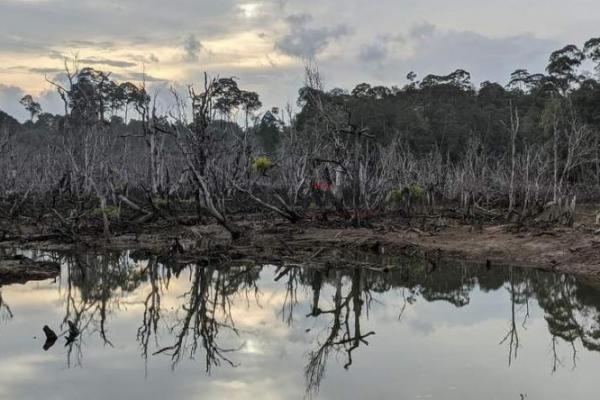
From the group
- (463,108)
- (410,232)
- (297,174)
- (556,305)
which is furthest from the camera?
(463,108)

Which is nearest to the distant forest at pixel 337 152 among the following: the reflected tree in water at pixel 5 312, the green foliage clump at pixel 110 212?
the green foliage clump at pixel 110 212

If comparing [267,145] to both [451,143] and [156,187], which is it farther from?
[156,187]

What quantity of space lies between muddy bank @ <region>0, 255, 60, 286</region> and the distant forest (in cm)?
421

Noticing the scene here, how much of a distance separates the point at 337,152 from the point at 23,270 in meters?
10.8

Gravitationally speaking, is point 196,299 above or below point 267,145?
below

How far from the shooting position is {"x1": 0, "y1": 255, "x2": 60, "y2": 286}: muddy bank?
1299cm

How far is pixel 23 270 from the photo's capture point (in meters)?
13.4

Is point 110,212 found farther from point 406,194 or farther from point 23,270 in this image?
point 406,194

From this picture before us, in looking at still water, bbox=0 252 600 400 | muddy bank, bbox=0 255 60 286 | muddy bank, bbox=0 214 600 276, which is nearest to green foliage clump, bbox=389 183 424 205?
muddy bank, bbox=0 214 600 276

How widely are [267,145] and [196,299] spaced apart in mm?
49786

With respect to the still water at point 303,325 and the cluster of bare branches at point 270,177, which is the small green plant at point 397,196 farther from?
the still water at point 303,325

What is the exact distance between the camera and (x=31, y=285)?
42.1 ft

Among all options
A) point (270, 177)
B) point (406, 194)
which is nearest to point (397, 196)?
point (406, 194)


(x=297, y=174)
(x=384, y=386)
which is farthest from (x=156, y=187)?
(x=384, y=386)
